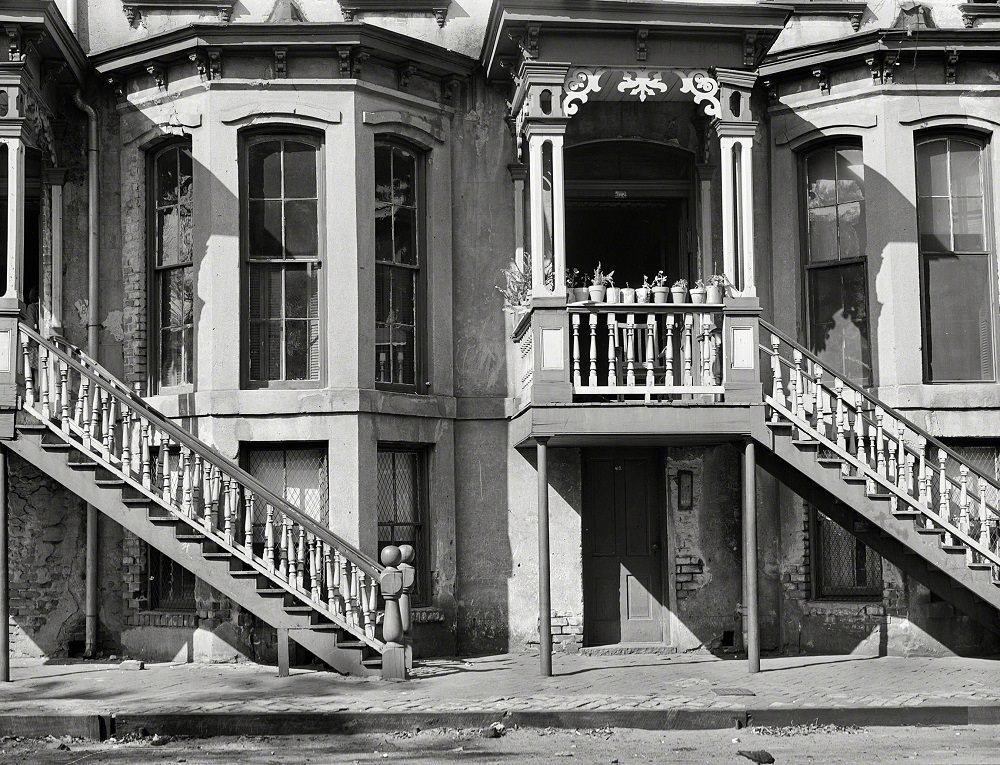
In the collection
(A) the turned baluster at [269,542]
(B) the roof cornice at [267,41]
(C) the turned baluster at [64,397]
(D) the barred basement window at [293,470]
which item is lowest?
(A) the turned baluster at [269,542]

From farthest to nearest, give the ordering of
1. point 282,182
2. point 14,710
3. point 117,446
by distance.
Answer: point 282,182 < point 117,446 < point 14,710

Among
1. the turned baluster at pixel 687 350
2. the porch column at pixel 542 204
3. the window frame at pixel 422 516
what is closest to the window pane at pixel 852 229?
the turned baluster at pixel 687 350

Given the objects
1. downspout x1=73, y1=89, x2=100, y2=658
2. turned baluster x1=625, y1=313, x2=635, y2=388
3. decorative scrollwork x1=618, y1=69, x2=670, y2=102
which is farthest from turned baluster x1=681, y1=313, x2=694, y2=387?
downspout x1=73, y1=89, x2=100, y2=658

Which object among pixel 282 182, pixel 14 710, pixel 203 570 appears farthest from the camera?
pixel 282 182

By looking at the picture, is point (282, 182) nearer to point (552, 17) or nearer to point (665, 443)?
point (552, 17)

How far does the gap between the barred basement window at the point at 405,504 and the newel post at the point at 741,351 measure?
3.64m

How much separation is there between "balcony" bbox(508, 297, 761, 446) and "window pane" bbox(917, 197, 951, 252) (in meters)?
2.82

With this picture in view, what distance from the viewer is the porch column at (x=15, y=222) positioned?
12461mm

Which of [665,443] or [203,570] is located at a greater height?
[665,443]

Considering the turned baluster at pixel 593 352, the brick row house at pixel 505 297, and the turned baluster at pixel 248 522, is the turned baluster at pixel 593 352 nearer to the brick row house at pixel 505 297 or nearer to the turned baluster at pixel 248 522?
the brick row house at pixel 505 297

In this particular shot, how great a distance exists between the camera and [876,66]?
45.8 feet

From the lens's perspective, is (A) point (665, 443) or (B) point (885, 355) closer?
(A) point (665, 443)

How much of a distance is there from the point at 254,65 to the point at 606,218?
14.6ft

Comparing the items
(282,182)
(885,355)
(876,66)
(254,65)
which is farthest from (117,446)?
(876,66)
